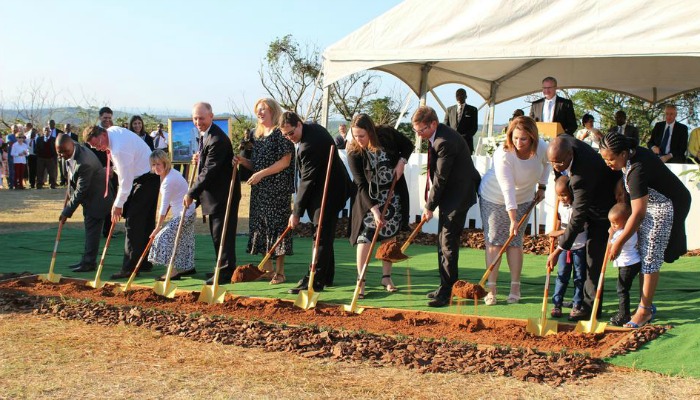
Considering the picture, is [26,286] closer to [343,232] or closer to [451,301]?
[451,301]

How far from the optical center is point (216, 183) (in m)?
8.35

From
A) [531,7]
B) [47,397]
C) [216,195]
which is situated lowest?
[47,397]

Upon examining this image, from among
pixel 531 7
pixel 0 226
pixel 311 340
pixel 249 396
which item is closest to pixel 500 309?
pixel 311 340

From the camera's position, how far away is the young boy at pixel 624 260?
6199mm

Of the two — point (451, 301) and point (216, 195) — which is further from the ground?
point (216, 195)

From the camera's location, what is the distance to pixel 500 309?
7.17 meters

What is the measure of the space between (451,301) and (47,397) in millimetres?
3654

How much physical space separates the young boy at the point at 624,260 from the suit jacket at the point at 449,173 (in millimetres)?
1378

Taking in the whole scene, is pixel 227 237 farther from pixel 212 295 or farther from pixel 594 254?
pixel 594 254

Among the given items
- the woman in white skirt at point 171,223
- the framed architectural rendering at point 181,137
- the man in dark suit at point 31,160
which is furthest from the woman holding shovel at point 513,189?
the man in dark suit at point 31,160

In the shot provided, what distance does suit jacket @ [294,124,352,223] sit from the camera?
7.80 meters

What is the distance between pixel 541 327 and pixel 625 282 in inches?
31.8

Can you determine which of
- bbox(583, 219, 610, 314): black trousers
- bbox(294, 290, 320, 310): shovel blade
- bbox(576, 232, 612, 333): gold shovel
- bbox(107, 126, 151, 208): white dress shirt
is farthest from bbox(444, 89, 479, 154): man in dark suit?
bbox(576, 232, 612, 333): gold shovel

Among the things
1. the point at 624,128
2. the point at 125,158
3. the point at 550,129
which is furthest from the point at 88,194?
the point at 624,128
